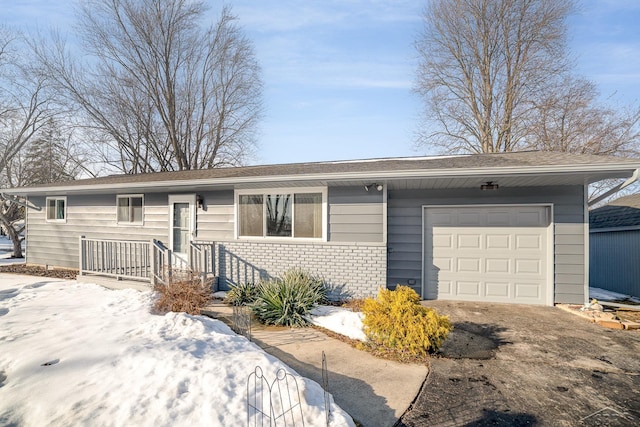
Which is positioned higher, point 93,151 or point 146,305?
point 93,151

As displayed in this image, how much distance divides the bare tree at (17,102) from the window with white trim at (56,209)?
730 centimetres

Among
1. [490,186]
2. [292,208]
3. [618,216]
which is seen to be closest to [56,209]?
[292,208]

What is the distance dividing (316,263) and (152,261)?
355 cm

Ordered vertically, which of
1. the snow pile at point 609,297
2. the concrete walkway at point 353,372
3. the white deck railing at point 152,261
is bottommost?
the snow pile at point 609,297

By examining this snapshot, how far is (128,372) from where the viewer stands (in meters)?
3.09

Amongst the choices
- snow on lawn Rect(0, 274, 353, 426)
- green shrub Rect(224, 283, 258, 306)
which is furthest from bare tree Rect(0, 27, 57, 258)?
snow on lawn Rect(0, 274, 353, 426)

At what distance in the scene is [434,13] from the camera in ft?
56.3

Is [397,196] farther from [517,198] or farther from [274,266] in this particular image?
[274,266]

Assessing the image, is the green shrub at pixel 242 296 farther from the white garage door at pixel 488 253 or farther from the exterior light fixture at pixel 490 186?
the exterior light fixture at pixel 490 186

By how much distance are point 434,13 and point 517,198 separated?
14.8 m

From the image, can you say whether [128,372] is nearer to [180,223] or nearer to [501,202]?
[180,223]

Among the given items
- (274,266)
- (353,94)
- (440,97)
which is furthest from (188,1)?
(274,266)

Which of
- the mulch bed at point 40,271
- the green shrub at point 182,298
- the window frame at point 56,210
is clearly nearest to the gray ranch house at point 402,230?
the green shrub at point 182,298

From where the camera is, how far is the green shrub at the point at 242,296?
6.45m
